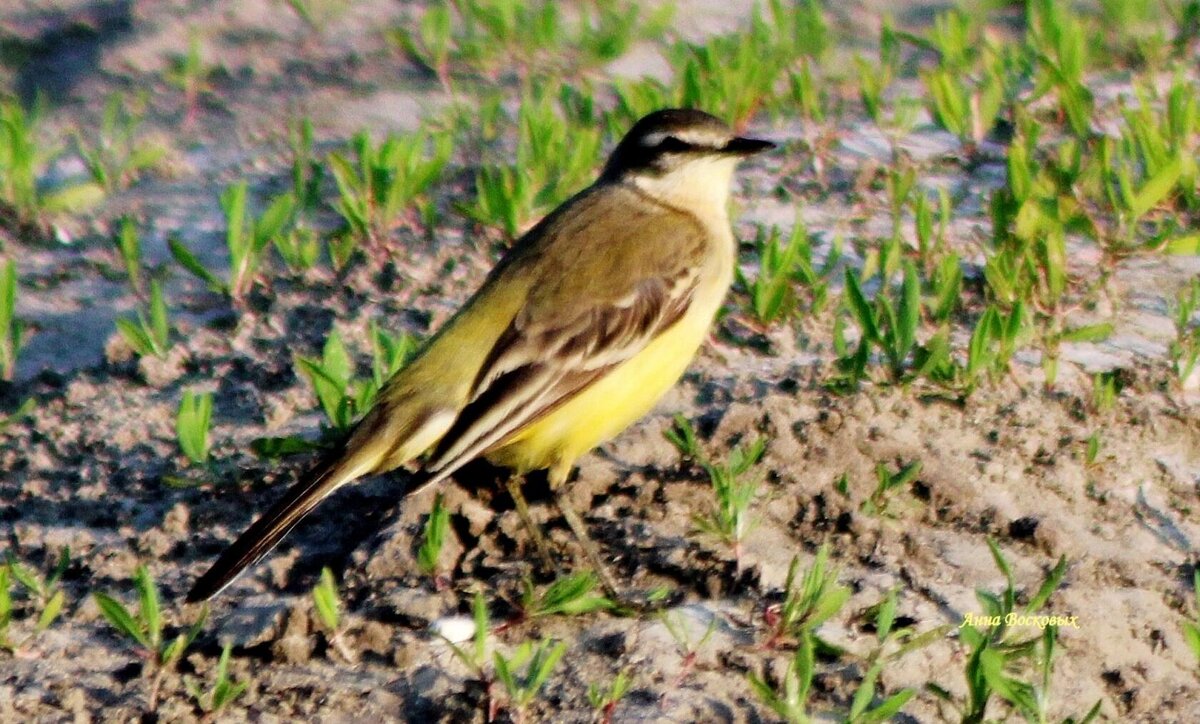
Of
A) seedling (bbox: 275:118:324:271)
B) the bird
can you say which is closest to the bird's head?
the bird

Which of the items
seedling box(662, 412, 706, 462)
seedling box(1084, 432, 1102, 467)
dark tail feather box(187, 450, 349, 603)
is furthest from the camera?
seedling box(662, 412, 706, 462)

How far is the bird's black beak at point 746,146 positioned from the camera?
279 inches

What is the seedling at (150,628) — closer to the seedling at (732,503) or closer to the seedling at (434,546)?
the seedling at (434,546)

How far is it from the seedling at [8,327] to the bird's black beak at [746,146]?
119 inches

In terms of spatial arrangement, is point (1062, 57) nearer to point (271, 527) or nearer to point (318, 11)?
point (318, 11)

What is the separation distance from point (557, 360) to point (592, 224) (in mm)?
814

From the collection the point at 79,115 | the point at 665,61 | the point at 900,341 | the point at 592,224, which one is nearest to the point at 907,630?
the point at 900,341

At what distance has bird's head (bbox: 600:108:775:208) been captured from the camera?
725cm

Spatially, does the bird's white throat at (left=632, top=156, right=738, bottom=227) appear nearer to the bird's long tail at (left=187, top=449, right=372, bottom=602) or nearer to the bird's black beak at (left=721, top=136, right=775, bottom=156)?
the bird's black beak at (left=721, top=136, right=775, bottom=156)

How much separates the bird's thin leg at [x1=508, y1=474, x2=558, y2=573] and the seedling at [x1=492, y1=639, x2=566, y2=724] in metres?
0.52

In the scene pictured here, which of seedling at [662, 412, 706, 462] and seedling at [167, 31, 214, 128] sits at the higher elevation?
seedling at [167, 31, 214, 128]

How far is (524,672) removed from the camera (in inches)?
212

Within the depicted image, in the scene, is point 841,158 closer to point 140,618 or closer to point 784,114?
point 784,114

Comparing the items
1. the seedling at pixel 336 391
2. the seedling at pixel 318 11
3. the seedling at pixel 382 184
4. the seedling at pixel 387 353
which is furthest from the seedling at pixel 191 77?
the seedling at pixel 336 391
